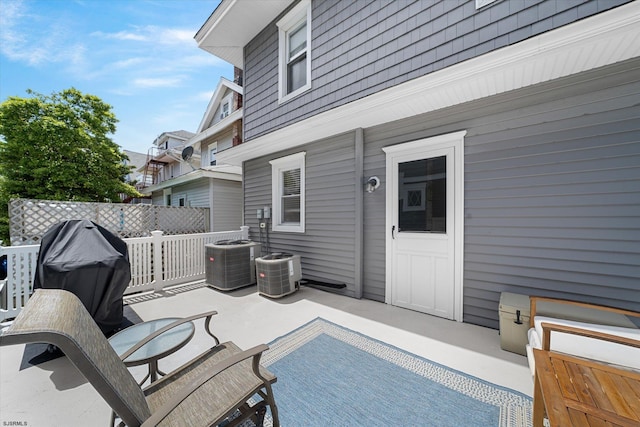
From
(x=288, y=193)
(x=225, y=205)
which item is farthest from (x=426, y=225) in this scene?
(x=225, y=205)

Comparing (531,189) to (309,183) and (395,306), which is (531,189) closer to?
(395,306)

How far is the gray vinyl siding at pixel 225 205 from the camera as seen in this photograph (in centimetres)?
959

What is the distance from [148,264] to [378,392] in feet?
15.0

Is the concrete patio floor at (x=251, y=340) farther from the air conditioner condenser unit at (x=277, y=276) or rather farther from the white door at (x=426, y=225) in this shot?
the white door at (x=426, y=225)

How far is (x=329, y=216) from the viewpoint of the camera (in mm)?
4410

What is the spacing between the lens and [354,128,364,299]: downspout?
3.96 m

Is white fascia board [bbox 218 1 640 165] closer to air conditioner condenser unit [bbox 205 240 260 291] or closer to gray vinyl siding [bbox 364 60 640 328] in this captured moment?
gray vinyl siding [bbox 364 60 640 328]

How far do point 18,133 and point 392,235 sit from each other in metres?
13.4

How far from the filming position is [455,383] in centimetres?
199

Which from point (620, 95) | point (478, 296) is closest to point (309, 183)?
point (478, 296)

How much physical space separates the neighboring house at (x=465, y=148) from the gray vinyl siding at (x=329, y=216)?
25 millimetres

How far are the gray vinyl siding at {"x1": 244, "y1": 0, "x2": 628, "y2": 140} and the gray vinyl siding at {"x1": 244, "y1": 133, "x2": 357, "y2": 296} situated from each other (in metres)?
0.87

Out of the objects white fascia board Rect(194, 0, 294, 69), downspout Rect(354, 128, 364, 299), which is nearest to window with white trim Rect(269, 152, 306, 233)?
downspout Rect(354, 128, 364, 299)

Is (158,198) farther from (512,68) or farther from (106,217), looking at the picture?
(512,68)
